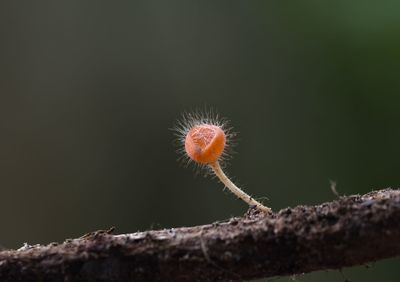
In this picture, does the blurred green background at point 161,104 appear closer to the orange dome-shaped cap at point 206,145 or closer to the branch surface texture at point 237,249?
the orange dome-shaped cap at point 206,145

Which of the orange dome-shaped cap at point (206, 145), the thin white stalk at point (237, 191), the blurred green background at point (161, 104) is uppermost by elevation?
the blurred green background at point (161, 104)

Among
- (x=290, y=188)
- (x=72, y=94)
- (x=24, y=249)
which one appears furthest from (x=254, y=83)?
(x=24, y=249)

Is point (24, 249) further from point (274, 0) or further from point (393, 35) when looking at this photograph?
point (274, 0)

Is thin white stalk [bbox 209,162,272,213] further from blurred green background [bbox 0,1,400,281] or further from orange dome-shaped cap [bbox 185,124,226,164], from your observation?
blurred green background [bbox 0,1,400,281]

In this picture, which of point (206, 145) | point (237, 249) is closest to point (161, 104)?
point (206, 145)

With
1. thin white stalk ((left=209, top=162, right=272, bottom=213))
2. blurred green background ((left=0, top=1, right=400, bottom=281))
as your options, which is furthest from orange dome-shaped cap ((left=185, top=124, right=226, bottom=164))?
blurred green background ((left=0, top=1, right=400, bottom=281))

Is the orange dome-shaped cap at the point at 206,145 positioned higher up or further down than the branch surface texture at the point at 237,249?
higher up

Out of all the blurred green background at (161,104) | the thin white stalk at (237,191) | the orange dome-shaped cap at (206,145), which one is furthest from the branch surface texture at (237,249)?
the blurred green background at (161,104)
